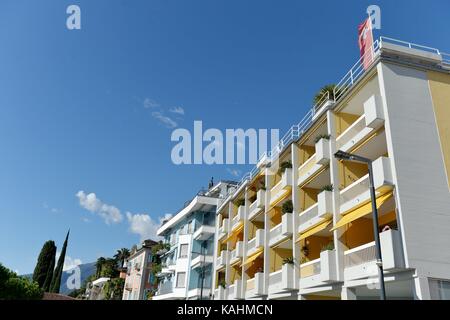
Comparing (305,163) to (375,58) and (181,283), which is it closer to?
(375,58)

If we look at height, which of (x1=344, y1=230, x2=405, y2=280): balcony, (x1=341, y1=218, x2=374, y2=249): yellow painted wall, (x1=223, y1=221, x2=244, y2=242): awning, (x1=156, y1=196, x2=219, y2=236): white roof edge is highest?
(x1=156, y1=196, x2=219, y2=236): white roof edge

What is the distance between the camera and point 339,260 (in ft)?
67.2

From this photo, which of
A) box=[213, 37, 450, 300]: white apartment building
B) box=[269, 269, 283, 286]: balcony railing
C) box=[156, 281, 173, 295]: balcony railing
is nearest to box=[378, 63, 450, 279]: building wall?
box=[213, 37, 450, 300]: white apartment building

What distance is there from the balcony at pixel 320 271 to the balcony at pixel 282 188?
6024 mm

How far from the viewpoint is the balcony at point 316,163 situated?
23748 mm

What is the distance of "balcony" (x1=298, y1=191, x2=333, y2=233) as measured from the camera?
73.4 ft

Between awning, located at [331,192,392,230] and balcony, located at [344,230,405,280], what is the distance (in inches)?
53.6

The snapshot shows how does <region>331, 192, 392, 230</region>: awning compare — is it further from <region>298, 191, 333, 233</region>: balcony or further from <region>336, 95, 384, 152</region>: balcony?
<region>336, 95, 384, 152</region>: balcony

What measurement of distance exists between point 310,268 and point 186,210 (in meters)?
31.1

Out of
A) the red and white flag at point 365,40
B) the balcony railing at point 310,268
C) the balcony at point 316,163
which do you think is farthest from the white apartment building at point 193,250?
the red and white flag at point 365,40

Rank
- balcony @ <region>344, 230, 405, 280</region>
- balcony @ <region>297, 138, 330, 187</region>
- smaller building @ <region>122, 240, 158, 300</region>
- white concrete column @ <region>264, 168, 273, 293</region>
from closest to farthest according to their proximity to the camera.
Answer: balcony @ <region>344, 230, 405, 280</region> → balcony @ <region>297, 138, 330, 187</region> → white concrete column @ <region>264, 168, 273, 293</region> → smaller building @ <region>122, 240, 158, 300</region>

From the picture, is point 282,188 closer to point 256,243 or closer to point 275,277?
point 256,243

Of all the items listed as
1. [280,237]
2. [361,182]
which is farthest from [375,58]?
[280,237]
